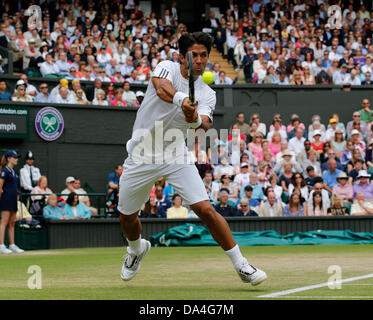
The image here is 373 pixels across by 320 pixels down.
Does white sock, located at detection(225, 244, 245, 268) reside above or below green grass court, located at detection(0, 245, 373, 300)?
above

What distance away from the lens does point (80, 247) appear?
1769cm

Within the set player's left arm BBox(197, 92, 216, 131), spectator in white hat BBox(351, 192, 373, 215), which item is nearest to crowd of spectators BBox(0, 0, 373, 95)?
spectator in white hat BBox(351, 192, 373, 215)

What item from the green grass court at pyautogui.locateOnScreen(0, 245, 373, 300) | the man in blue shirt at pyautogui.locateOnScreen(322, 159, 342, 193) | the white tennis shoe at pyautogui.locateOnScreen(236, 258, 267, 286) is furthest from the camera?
the man in blue shirt at pyautogui.locateOnScreen(322, 159, 342, 193)

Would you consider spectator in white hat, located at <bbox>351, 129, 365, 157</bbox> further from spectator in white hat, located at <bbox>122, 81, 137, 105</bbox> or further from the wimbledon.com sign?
the wimbledon.com sign

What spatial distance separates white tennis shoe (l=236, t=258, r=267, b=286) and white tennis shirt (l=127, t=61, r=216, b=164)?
3.99ft

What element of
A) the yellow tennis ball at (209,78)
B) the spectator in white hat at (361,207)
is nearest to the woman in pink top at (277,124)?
the spectator in white hat at (361,207)

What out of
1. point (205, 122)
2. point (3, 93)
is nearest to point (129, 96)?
point (3, 93)

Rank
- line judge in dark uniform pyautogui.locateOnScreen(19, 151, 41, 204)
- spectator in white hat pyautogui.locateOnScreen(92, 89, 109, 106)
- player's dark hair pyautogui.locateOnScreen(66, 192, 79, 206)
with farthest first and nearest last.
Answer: spectator in white hat pyautogui.locateOnScreen(92, 89, 109, 106), line judge in dark uniform pyautogui.locateOnScreen(19, 151, 41, 204), player's dark hair pyautogui.locateOnScreen(66, 192, 79, 206)

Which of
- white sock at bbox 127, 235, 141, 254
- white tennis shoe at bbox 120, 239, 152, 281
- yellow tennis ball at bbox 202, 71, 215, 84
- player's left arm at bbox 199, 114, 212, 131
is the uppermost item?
yellow tennis ball at bbox 202, 71, 215, 84

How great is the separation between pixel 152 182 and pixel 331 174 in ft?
41.7

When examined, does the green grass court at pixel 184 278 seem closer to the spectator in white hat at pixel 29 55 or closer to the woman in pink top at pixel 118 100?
the woman in pink top at pixel 118 100

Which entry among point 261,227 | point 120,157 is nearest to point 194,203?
point 261,227

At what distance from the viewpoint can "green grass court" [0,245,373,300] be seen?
256 inches

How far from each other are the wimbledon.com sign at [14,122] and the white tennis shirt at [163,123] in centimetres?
1253
